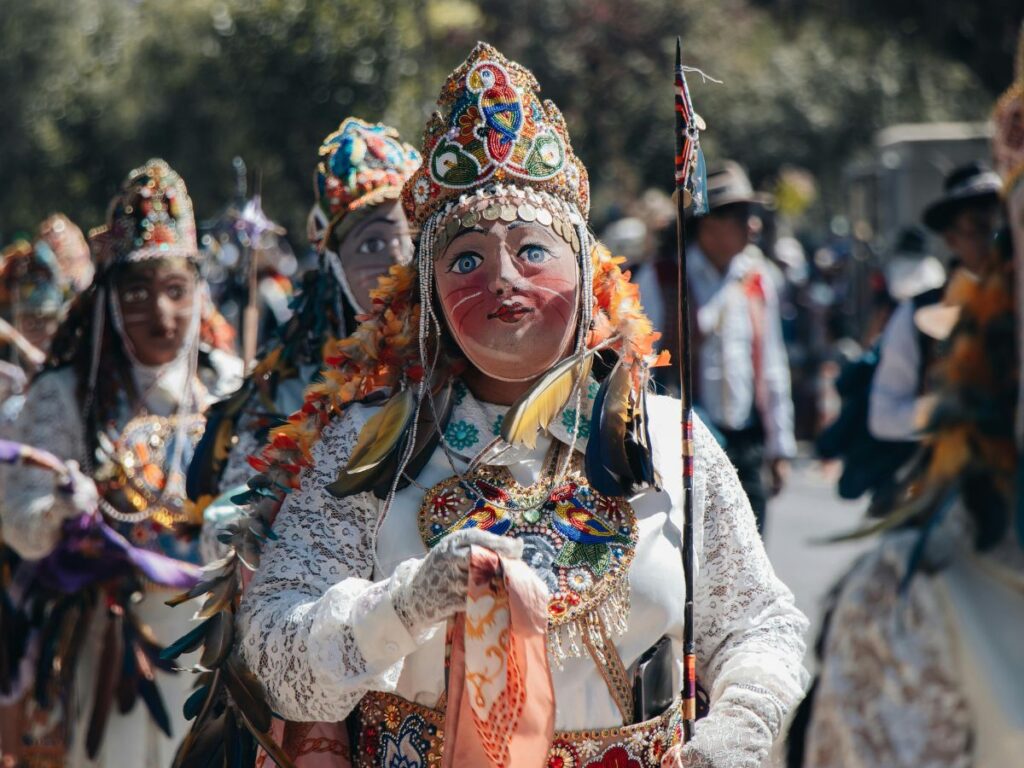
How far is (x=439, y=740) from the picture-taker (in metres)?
3.25

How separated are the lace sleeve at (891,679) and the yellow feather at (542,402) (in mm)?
895

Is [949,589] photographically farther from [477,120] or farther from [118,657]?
[118,657]

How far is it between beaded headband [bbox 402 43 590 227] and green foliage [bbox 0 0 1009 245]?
14.5 meters

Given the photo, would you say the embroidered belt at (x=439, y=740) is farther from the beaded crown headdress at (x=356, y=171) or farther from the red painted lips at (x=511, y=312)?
→ the beaded crown headdress at (x=356, y=171)

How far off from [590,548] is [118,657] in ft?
10.5

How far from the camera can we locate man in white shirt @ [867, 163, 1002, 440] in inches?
256

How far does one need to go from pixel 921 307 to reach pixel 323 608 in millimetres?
3857

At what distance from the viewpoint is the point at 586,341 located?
3.46 m

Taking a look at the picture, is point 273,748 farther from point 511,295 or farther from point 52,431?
point 52,431

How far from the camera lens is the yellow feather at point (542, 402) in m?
3.29

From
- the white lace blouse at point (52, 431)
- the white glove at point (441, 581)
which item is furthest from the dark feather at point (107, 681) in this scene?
the white glove at point (441, 581)

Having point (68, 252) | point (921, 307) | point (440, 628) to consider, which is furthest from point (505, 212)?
point (68, 252)

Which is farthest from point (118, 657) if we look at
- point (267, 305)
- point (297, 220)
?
point (297, 220)

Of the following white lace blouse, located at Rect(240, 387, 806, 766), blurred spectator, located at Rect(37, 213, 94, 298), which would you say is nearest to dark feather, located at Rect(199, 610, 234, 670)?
white lace blouse, located at Rect(240, 387, 806, 766)
